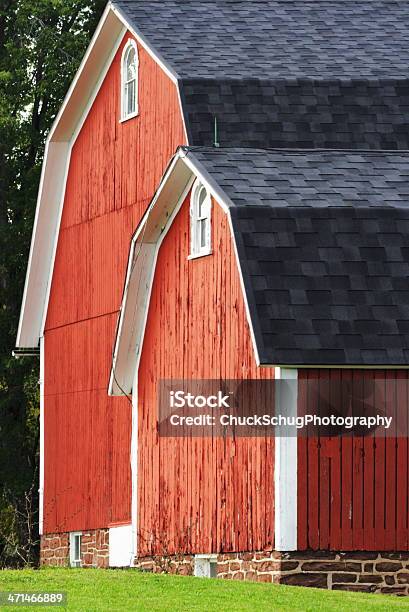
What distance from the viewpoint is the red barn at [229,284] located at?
74.3 ft

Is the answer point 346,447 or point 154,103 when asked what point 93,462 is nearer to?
point 154,103

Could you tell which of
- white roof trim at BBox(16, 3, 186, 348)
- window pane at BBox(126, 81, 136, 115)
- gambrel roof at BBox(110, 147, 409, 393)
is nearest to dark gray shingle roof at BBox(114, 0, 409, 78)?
white roof trim at BBox(16, 3, 186, 348)

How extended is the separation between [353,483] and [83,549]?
9.49 metres

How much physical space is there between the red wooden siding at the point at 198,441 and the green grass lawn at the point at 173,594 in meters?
2.18

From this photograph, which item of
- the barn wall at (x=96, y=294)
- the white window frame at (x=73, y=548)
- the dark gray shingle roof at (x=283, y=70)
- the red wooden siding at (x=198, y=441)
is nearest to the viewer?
the red wooden siding at (x=198, y=441)

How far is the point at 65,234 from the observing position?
32.8 m

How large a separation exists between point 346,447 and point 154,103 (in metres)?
8.66

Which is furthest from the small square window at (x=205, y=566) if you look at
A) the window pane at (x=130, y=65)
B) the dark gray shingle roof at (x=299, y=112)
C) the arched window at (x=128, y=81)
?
the window pane at (x=130, y=65)

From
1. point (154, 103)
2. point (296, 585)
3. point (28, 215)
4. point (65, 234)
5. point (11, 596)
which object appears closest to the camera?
point (11, 596)

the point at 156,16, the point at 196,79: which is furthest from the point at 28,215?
the point at 196,79

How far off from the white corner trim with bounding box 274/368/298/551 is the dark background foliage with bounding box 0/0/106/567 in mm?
19263

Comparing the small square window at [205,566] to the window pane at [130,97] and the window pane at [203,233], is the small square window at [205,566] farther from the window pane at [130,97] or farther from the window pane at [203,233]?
the window pane at [130,97]

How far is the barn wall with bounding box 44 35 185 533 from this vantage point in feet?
95.9

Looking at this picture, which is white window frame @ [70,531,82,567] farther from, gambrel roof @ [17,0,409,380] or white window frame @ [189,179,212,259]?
white window frame @ [189,179,212,259]
